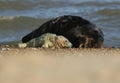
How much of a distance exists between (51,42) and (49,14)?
673cm

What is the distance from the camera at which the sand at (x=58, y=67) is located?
605 centimetres

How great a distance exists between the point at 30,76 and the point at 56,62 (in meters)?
0.87

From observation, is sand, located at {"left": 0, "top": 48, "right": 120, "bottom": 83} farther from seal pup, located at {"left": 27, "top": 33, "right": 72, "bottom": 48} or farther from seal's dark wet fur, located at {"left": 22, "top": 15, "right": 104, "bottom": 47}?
seal's dark wet fur, located at {"left": 22, "top": 15, "right": 104, "bottom": 47}

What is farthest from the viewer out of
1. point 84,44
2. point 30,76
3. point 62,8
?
point 62,8

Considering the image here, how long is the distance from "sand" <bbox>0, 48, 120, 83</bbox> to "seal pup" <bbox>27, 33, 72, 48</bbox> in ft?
3.37

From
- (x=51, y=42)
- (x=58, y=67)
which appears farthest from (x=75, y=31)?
(x=58, y=67)

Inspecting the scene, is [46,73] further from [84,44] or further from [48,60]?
[84,44]

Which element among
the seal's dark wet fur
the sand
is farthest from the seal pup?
the sand

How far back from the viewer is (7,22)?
13.9 meters

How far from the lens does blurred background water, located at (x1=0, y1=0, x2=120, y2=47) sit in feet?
40.9

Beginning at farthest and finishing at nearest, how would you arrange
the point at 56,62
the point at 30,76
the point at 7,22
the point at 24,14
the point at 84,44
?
the point at 24,14 < the point at 7,22 < the point at 84,44 < the point at 56,62 < the point at 30,76

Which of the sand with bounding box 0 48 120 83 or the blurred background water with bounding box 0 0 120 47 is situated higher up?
the blurred background water with bounding box 0 0 120 47

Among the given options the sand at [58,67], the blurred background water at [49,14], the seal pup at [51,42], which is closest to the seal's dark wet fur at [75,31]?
the seal pup at [51,42]

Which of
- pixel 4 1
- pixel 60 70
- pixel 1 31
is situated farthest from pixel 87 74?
pixel 4 1
